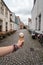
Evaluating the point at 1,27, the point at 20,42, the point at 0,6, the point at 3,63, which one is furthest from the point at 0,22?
the point at 20,42

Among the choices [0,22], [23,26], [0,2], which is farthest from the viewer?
[23,26]

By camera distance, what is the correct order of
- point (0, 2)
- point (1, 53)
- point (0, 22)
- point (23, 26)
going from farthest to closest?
point (23, 26), point (0, 22), point (0, 2), point (1, 53)

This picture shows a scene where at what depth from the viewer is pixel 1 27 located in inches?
854

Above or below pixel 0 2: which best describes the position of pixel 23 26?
below

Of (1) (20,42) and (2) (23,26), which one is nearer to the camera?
(1) (20,42)

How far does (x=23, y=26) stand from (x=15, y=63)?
8150 cm

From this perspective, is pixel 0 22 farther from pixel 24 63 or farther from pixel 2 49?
pixel 2 49

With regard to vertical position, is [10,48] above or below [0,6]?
below

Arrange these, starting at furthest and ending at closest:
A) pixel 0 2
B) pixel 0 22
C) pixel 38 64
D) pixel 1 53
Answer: pixel 0 22, pixel 0 2, pixel 38 64, pixel 1 53

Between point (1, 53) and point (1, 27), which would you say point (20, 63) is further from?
point (1, 27)

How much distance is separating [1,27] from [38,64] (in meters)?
16.8

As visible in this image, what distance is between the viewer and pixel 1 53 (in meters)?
1.00

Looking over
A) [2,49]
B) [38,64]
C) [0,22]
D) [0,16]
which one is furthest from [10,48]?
[0,22]

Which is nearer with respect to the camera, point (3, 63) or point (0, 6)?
point (3, 63)
